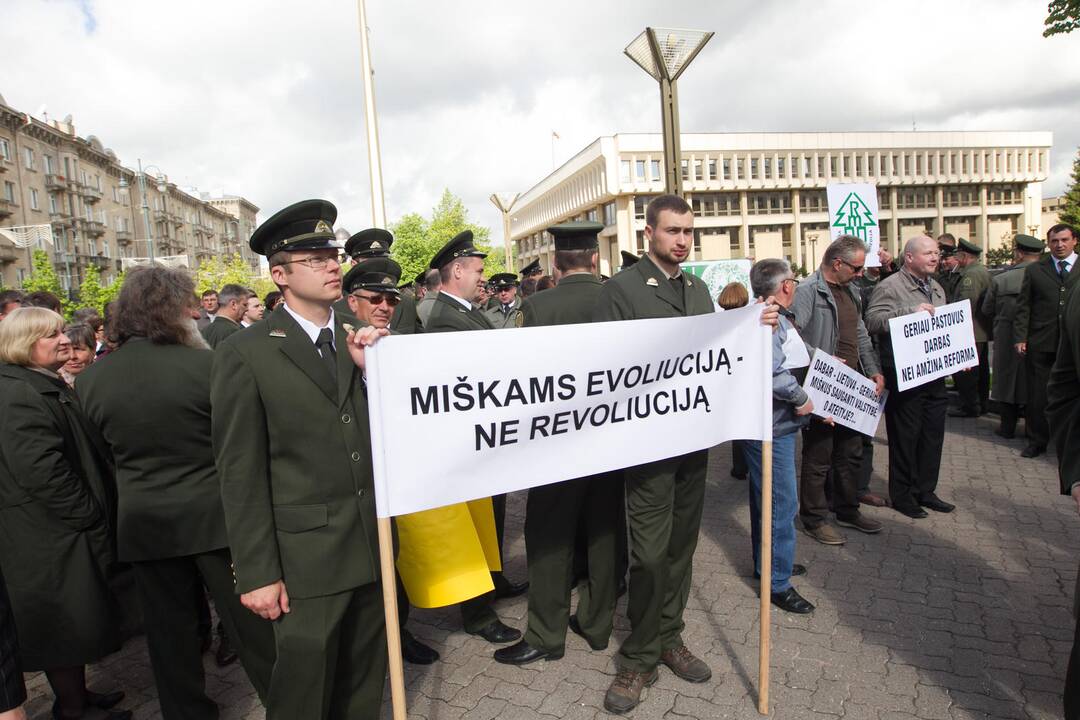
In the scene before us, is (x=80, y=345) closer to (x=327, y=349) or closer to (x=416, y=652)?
(x=416, y=652)

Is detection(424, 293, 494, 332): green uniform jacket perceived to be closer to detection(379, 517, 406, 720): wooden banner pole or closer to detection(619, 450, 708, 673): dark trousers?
detection(619, 450, 708, 673): dark trousers

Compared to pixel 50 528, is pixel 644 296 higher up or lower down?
higher up

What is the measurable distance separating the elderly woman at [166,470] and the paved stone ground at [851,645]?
633 millimetres

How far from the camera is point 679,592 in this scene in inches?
139

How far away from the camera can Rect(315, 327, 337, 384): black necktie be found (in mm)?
2461

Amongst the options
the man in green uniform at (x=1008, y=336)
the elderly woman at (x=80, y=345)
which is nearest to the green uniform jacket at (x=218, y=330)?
the elderly woman at (x=80, y=345)

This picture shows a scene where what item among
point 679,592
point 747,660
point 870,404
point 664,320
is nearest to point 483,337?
point 664,320

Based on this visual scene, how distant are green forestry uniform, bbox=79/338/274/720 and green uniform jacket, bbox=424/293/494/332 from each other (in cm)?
134

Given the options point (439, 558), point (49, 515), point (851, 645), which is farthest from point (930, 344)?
point (49, 515)

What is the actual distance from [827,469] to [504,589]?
264 centimetres

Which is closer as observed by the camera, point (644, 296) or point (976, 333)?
point (644, 296)

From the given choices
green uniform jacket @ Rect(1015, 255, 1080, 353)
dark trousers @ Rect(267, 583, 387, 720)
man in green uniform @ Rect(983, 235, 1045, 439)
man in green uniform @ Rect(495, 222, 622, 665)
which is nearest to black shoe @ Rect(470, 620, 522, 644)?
man in green uniform @ Rect(495, 222, 622, 665)

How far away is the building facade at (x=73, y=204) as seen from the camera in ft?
159

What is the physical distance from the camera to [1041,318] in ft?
23.6
